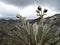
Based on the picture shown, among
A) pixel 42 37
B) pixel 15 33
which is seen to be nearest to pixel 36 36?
pixel 42 37

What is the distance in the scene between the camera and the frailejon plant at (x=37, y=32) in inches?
893

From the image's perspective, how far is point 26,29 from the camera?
22.7m

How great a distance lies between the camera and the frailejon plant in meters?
22.7

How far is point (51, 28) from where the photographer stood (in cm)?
2289

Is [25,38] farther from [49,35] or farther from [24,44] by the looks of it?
[49,35]

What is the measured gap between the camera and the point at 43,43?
2298 centimetres

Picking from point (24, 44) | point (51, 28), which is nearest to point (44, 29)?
point (51, 28)

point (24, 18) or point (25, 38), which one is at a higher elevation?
point (24, 18)

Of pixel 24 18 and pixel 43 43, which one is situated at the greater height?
pixel 24 18

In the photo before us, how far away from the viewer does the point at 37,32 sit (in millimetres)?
22906

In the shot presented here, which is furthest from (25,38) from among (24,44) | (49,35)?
(49,35)

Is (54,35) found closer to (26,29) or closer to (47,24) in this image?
(47,24)

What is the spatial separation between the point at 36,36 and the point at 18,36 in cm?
160

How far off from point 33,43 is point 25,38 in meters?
0.81
